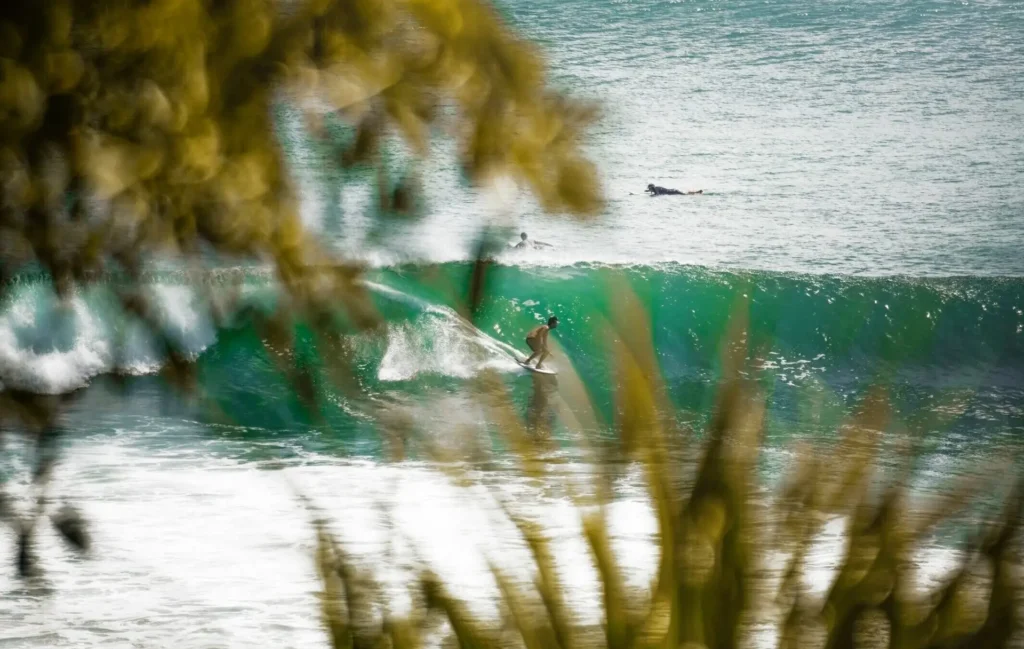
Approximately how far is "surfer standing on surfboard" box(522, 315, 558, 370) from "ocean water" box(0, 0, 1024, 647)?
35 millimetres

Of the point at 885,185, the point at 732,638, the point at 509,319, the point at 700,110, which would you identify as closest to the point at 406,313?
the point at 509,319

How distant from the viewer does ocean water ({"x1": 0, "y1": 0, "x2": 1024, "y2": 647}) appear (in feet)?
7.09

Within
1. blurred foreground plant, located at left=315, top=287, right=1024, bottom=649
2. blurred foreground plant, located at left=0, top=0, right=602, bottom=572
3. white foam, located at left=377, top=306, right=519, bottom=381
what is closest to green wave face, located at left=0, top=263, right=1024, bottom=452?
white foam, located at left=377, top=306, right=519, bottom=381

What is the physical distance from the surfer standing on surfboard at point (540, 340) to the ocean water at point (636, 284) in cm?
4

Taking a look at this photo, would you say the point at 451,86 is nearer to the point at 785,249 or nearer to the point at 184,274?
the point at 184,274

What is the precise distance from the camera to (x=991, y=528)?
0.57m

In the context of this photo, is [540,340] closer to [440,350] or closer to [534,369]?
[534,369]

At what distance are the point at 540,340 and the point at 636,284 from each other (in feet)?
0.74

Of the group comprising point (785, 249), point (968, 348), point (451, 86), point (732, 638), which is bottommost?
point (968, 348)

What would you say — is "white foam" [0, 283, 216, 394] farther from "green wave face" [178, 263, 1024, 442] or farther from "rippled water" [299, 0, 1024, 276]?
"rippled water" [299, 0, 1024, 276]

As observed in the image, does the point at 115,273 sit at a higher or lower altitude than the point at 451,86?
lower

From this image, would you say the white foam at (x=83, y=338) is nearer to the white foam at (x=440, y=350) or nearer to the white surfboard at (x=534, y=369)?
the white foam at (x=440, y=350)

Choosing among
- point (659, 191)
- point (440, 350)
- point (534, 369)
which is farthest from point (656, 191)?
point (440, 350)

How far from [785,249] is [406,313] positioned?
0.81 meters
